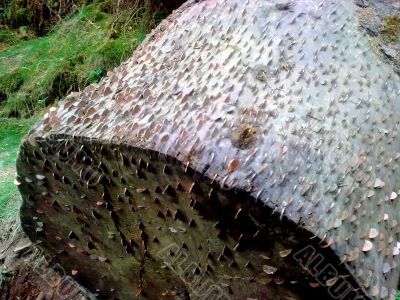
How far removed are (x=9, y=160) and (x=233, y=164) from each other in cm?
225

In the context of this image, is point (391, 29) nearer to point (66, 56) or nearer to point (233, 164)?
point (233, 164)

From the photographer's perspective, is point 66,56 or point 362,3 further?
point 66,56

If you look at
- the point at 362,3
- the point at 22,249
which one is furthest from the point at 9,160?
the point at 362,3

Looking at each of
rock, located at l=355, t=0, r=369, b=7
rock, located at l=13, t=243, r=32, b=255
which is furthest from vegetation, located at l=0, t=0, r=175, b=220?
rock, located at l=355, t=0, r=369, b=7

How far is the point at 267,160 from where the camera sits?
1.34 metres

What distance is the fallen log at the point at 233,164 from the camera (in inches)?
52.4

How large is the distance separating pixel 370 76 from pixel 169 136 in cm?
64

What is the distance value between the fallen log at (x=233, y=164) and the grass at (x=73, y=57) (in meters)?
1.92

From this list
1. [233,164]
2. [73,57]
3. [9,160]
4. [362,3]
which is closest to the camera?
[233,164]

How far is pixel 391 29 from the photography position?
1.87 metres

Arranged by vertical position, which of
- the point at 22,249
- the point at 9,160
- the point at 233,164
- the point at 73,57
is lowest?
the point at 9,160

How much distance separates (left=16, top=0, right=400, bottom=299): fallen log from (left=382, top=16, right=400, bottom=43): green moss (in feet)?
0.45

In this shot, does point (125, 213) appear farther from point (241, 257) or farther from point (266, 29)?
point (266, 29)

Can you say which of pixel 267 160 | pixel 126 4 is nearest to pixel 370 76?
pixel 267 160
